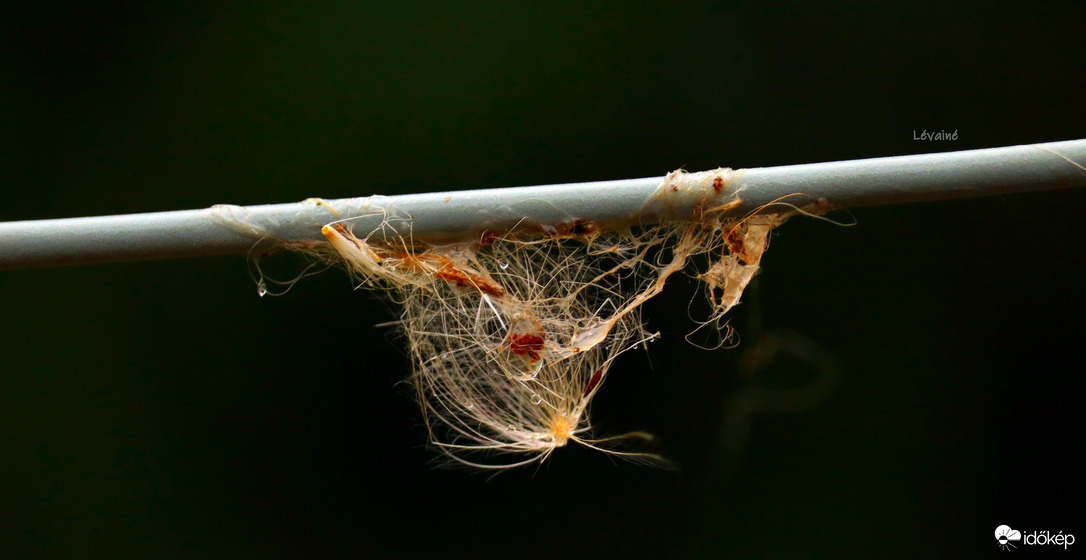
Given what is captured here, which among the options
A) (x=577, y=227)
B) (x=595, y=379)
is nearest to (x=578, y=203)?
(x=577, y=227)

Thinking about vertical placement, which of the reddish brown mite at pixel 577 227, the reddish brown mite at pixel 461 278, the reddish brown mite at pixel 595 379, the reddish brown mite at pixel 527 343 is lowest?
the reddish brown mite at pixel 595 379

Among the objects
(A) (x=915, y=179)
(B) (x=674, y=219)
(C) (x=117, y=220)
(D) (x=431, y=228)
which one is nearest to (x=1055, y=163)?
(A) (x=915, y=179)

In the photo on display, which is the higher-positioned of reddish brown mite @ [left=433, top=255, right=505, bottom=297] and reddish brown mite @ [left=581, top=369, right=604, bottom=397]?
reddish brown mite @ [left=433, top=255, right=505, bottom=297]

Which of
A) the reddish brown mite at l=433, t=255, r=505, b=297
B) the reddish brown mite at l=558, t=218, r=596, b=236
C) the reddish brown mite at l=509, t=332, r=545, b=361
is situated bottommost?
the reddish brown mite at l=509, t=332, r=545, b=361

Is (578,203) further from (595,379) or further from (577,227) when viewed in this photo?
(595,379)

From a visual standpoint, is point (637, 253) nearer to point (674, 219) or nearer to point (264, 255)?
point (674, 219)

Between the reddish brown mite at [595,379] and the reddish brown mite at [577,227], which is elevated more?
the reddish brown mite at [577,227]
